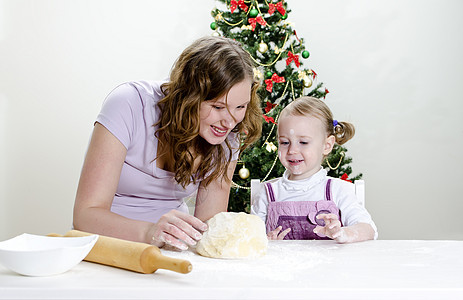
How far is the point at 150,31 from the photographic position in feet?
13.9

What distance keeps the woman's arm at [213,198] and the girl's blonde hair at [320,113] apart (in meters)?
0.48

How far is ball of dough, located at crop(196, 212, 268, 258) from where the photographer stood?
1.13 metres

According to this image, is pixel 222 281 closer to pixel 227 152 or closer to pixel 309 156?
pixel 227 152

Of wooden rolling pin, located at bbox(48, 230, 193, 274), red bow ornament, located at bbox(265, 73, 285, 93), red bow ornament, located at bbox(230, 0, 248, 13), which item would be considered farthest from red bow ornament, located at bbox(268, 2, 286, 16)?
wooden rolling pin, located at bbox(48, 230, 193, 274)

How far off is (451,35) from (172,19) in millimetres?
2379

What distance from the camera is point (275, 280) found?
0.90 m

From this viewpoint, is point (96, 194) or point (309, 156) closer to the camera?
point (96, 194)

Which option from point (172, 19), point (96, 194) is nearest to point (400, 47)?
point (172, 19)

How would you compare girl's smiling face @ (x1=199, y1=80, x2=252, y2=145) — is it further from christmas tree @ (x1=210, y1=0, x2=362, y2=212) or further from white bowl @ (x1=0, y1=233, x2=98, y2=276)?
christmas tree @ (x1=210, y1=0, x2=362, y2=212)

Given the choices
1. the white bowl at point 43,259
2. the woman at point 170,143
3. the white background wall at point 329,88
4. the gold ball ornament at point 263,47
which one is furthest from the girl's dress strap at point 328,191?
the white background wall at point 329,88

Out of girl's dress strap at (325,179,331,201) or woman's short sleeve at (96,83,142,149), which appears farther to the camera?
girl's dress strap at (325,179,331,201)

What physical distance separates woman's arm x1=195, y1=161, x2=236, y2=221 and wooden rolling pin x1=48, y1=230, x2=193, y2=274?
29.8 inches

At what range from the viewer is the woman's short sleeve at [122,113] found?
1.50 m

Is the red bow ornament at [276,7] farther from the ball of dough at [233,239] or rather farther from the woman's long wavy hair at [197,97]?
the ball of dough at [233,239]
